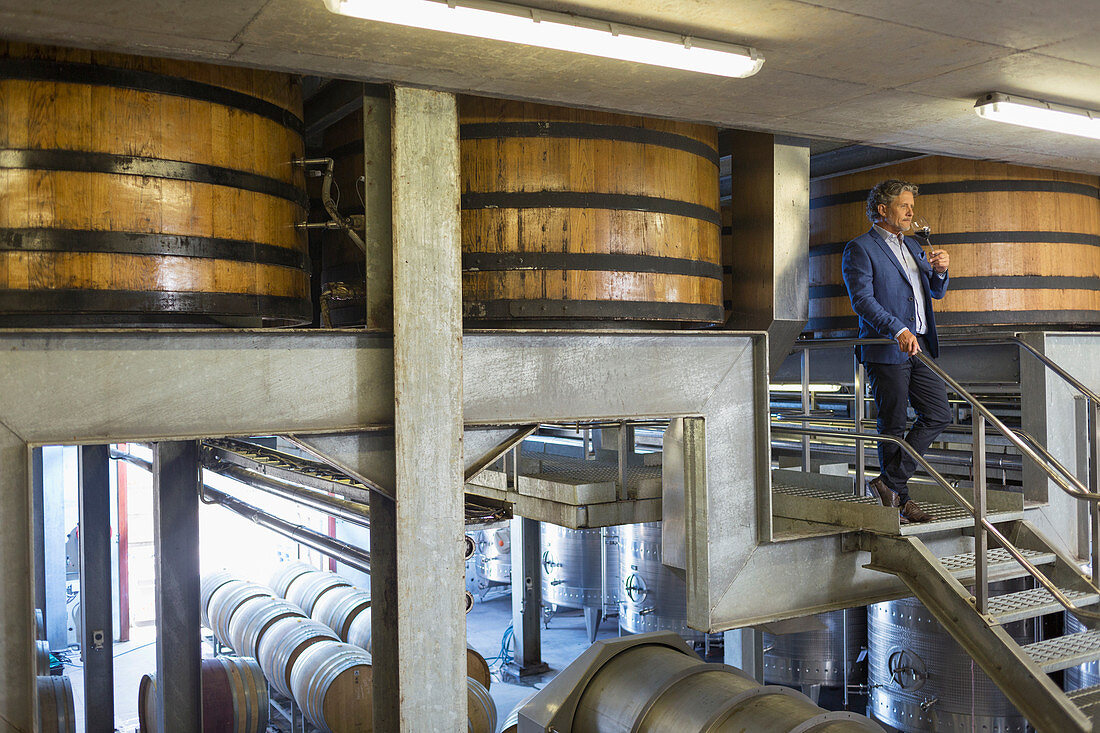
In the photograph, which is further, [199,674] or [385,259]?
[199,674]

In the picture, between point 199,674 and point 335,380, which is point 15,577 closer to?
point 335,380

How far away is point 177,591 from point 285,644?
321cm

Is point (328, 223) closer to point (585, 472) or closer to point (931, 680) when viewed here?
point (585, 472)

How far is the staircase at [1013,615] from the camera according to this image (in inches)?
163

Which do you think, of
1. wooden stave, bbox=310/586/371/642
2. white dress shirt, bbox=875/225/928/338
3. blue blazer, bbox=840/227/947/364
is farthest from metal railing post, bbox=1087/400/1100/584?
wooden stave, bbox=310/586/371/642

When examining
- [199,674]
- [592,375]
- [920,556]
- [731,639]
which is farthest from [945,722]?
[199,674]

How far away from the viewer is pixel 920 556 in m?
4.79

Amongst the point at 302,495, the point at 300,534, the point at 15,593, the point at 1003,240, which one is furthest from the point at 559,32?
the point at 300,534

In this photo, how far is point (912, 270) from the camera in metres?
5.25

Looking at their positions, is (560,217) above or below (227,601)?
above

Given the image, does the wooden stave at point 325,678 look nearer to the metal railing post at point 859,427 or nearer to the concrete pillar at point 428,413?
the concrete pillar at point 428,413

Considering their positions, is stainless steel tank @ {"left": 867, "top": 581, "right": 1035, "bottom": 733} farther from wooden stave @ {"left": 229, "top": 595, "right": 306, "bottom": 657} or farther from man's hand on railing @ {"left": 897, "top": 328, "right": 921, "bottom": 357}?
wooden stave @ {"left": 229, "top": 595, "right": 306, "bottom": 657}

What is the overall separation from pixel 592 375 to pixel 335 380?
1.31m

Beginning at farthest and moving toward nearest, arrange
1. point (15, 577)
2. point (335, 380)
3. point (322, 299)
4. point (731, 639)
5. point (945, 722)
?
point (731, 639)
point (945, 722)
point (322, 299)
point (335, 380)
point (15, 577)
